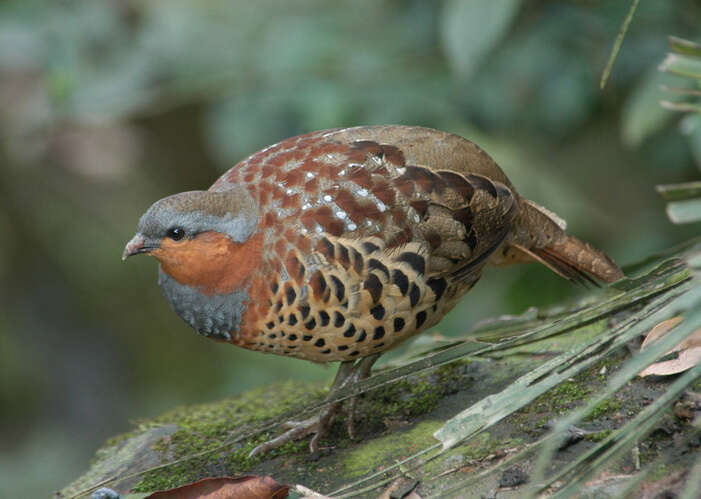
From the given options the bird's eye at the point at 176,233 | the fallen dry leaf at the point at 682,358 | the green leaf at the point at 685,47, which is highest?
the bird's eye at the point at 176,233

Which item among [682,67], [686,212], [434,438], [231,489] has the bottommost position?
[434,438]

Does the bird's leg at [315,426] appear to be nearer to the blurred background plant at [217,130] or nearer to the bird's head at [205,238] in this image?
the bird's head at [205,238]

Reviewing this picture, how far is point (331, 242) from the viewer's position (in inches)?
129

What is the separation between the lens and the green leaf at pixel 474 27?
4.00 m

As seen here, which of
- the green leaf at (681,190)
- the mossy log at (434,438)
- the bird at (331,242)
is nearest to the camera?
the green leaf at (681,190)

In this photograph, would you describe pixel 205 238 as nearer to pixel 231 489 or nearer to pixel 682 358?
pixel 231 489

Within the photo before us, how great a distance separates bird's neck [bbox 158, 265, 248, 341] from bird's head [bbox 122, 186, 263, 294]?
0.03m

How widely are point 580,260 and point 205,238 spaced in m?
1.64

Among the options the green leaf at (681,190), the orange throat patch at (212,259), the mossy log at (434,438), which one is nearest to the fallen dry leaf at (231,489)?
the mossy log at (434,438)

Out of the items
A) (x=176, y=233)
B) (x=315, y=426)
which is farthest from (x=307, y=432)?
(x=176, y=233)

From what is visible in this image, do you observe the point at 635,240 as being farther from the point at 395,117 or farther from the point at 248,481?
the point at 248,481

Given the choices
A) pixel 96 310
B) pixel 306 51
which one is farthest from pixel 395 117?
pixel 96 310

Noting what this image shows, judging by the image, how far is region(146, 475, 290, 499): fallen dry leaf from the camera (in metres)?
2.92

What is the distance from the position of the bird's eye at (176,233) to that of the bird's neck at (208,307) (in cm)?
20
